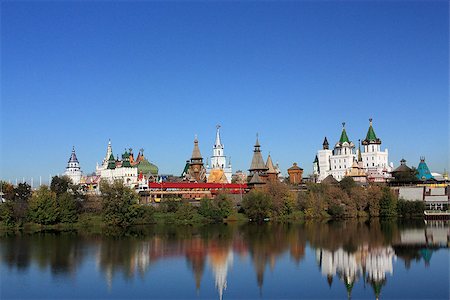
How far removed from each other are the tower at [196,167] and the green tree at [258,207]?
2012 cm

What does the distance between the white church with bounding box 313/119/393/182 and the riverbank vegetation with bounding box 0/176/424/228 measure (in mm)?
17505

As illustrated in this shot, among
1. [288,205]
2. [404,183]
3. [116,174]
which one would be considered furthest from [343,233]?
[116,174]

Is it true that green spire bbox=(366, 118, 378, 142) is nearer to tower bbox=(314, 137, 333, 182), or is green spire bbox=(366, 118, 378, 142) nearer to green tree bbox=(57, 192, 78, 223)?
tower bbox=(314, 137, 333, 182)

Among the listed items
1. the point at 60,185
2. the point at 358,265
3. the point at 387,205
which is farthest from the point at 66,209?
the point at 387,205

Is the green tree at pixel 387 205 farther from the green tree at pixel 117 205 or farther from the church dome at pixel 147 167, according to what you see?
the church dome at pixel 147 167

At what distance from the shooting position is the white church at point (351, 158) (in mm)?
73938

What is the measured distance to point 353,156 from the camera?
74.0 meters

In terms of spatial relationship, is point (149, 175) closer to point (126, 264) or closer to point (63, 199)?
point (63, 199)

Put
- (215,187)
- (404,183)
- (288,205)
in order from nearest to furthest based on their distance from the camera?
(288,205), (215,187), (404,183)

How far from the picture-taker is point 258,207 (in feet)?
155

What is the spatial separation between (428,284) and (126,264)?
41.8 feet

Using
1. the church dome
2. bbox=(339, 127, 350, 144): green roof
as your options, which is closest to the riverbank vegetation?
the church dome

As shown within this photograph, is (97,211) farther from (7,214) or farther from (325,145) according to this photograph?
(325,145)

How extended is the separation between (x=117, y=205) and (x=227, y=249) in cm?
1398
